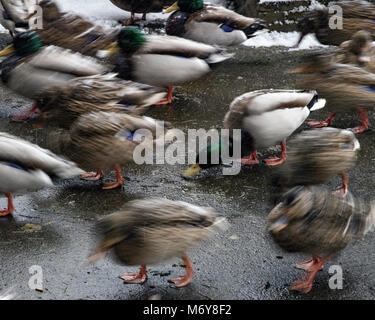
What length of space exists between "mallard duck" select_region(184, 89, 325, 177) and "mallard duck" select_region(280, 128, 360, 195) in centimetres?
76

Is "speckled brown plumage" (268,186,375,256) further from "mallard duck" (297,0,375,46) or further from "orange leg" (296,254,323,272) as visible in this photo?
"mallard duck" (297,0,375,46)

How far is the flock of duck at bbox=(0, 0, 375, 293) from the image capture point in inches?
157

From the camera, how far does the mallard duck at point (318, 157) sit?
4500 mm

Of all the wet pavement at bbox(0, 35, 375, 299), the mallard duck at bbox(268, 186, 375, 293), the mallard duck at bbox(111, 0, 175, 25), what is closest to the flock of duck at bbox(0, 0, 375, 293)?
the mallard duck at bbox(268, 186, 375, 293)

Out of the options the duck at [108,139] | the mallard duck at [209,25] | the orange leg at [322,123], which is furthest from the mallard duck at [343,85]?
the mallard duck at [209,25]

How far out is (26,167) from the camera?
4801 millimetres

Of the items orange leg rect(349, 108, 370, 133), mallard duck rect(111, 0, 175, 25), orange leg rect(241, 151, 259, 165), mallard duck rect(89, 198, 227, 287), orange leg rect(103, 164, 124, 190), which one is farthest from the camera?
mallard duck rect(111, 0, 175, 25)

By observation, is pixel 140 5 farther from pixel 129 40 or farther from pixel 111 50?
pixel 129 40

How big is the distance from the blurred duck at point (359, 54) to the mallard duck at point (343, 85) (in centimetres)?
39

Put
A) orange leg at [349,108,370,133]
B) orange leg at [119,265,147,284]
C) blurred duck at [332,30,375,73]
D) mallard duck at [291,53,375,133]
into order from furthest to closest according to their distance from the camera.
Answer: blurred duck at [332,30,375,73] → orange leg at [349,108,370,133] → mallard duck at [291,53,375,133] → orange leg at [119,265,147,284]

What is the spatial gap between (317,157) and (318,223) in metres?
0.77

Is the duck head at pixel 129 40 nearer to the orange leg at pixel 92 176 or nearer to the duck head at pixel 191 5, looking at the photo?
the duck head at pixel 191 5

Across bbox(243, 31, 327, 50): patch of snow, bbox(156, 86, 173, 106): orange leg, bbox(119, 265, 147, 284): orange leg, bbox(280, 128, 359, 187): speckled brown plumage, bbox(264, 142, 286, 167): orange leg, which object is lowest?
bbox(243, 31, 327, 50): patch of snow
